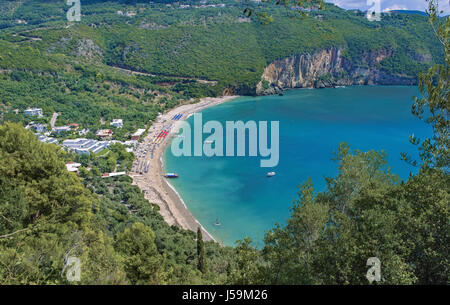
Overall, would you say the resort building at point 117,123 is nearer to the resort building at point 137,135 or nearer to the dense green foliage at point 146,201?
the dense green foliage at point 146,201

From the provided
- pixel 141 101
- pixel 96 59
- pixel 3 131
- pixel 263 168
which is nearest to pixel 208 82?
pixel 141 101

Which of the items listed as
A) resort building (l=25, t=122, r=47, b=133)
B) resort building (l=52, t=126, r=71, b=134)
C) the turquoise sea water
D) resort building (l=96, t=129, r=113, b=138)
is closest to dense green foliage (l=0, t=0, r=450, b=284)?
resort building (l=25, t=122, r=47, b=133)

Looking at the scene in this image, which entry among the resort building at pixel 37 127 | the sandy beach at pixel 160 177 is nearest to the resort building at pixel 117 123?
the sandy beach at pixel 160 177

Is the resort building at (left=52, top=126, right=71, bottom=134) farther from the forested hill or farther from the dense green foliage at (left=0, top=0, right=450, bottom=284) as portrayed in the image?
the forested hill

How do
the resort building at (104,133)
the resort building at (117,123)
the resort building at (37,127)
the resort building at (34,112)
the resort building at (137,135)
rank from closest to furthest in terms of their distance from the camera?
the resort building at (37,127)
the resort building at (34,112)
the resort building at (104,133)
the resort building at (137,135)
the resort building at (117,123)

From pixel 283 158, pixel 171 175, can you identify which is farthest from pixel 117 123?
pixel 283 158

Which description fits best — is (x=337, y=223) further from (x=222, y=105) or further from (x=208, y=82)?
(x=208, y=82)
